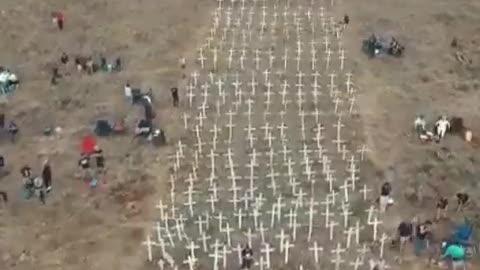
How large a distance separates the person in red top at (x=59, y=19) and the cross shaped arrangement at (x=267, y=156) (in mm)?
5737

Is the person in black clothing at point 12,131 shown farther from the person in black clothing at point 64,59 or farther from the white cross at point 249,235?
the white cross at point 249,235

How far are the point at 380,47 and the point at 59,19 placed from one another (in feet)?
39.0

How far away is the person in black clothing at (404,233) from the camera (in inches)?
768

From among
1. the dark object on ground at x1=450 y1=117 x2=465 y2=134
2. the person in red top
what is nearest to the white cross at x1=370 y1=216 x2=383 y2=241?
the dark object on ground at x1=450 y1=117 x2=465 y2=134

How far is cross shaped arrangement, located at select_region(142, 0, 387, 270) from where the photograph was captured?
1967 centimetres

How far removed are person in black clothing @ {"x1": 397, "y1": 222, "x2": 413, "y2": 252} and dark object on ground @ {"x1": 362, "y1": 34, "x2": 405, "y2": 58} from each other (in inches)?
431

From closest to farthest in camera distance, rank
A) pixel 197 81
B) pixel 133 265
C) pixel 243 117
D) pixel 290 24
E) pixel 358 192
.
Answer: pixel 133 265 < pixel 358 192 < pixel 243 117 < pixel 197 81 < pixel 290 24

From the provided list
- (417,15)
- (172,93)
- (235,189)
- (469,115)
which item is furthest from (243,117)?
(417,15)

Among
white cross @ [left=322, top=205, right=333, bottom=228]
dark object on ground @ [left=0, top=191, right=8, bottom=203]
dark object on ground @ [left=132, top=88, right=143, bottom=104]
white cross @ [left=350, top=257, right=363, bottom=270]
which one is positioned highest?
dark object on ground @ [left=132, top=88, right=143, bottom=104]

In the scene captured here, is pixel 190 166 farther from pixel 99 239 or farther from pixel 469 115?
pixel 469 115

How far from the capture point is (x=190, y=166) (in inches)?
904

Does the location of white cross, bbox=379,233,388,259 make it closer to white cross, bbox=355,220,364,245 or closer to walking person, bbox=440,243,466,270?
white cross, bbox=355,220,364,245

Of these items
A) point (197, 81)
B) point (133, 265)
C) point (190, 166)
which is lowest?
point (133, 265)

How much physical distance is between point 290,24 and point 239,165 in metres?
10.7
